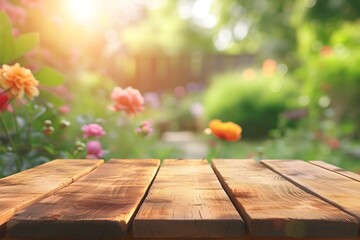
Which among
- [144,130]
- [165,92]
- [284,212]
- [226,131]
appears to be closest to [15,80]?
[144,130]

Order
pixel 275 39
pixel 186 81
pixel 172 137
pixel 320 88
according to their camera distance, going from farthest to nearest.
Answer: pixel 275 39, pixel 186 81, pixel 172 137, pixel 320 88

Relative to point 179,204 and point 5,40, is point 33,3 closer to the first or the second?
point 5,40

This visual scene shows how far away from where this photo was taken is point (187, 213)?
3.42 ft

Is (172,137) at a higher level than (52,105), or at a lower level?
lower

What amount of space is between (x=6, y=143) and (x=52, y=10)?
122 cm

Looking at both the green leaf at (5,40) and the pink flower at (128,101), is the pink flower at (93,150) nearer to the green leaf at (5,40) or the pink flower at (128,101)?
the pink flower at (128,101)

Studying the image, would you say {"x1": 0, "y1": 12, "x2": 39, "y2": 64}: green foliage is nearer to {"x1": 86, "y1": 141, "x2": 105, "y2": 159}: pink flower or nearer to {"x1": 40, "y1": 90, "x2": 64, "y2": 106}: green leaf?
{"x1": 40, "y1": 90, "x2": 64, "y2": 106}: green leaf

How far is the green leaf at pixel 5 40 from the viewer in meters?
2.26

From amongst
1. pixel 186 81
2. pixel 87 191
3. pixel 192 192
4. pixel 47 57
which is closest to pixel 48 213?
pixel 87 191

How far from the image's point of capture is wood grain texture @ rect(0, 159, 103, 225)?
1.13m

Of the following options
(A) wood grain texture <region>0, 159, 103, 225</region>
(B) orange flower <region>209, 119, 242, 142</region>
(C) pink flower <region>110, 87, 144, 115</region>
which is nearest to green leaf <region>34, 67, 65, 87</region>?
(C) pink flower <region>110, 87, 144, 115</region>

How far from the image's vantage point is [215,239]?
3.35ft

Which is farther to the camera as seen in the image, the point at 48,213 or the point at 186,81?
the point at 186,81

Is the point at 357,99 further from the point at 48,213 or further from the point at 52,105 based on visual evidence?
the point at 48,213
